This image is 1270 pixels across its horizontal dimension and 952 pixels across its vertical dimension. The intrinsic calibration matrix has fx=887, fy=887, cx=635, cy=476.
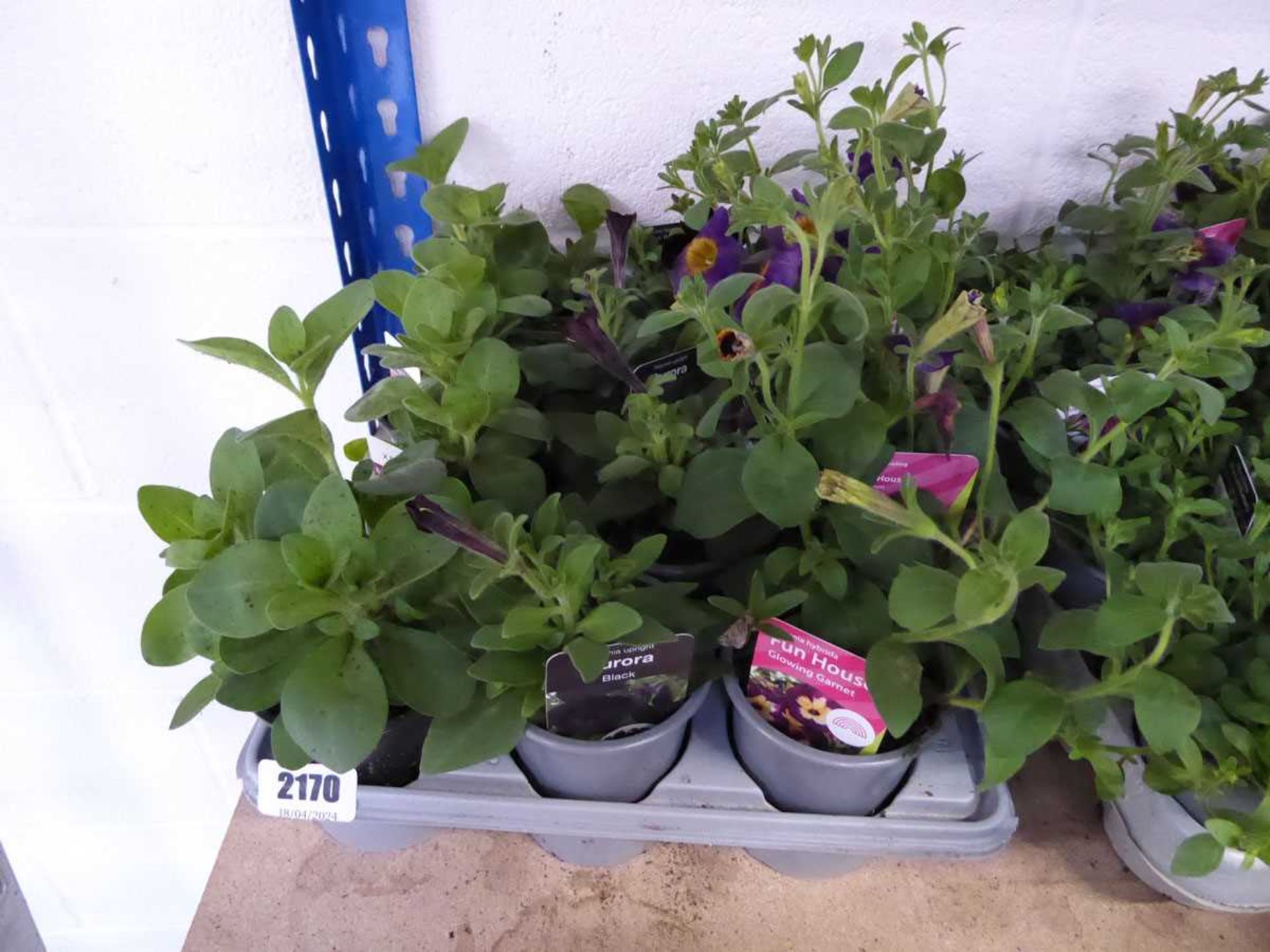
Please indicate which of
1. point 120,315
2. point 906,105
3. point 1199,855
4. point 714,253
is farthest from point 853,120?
point 120,315

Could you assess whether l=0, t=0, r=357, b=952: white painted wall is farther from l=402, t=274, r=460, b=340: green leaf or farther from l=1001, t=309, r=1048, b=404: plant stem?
l=1001, t=309, r=1048, b=404: plant stem

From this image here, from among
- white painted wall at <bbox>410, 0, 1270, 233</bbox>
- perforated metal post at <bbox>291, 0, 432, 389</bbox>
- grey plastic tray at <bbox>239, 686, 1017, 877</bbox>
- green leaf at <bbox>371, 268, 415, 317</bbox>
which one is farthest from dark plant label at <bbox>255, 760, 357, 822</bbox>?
white painted wall at <bbox>410, 0, 1270, 233</bbox>

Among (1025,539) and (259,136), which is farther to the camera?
(259,136)

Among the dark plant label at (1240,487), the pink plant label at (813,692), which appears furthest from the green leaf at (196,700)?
the dark plant label at (1240,487)

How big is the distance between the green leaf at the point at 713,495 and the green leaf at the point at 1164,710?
243mm

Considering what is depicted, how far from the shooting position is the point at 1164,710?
49 centimetres

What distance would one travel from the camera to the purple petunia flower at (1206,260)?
0.71 m

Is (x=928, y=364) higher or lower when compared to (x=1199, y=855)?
higher

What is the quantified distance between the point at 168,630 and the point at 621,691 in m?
0.28

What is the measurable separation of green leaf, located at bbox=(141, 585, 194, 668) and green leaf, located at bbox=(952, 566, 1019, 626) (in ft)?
1.46

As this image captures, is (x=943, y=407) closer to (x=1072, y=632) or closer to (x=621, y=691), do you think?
(x=1072, y=632)

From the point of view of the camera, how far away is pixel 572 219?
869mm

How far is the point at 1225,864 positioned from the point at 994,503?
0.30m

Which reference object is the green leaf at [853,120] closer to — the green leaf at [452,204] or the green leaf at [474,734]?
the green leaf at [452,204]
